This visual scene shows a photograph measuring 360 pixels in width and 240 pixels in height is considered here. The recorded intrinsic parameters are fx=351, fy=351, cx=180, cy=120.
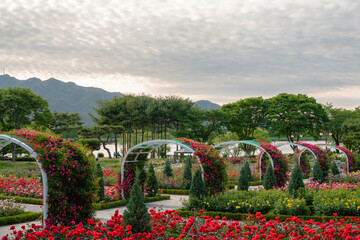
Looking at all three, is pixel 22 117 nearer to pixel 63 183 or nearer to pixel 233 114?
pixel 233 114

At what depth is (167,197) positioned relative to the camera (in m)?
15.6

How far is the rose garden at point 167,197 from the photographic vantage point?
6688mm

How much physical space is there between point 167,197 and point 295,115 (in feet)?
104

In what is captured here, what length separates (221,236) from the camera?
692cm

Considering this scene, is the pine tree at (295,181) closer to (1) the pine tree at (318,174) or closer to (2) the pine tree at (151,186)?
(2) the pine tree at (151,186)

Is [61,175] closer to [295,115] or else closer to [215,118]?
[295,115]

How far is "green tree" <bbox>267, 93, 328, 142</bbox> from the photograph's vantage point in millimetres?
43750

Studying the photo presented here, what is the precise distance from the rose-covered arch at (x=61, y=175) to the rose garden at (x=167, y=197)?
2 centimetres

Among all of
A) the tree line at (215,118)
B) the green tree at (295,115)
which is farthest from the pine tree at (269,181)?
the green tree at (295,115)

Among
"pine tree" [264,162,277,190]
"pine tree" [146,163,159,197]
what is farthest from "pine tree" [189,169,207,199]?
"pine tree" [264,162,277,190]

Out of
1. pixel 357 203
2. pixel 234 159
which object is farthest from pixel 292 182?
pixel 234 159

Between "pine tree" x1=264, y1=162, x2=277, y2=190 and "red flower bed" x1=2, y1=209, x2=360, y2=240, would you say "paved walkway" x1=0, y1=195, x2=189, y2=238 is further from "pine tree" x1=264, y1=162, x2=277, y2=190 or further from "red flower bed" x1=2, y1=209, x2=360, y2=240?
"pine tree" x1=264, y1=162, x2=277, y2=190

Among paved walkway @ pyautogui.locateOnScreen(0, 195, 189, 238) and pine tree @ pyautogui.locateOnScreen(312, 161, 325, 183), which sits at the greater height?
pine tree @ pyautogui.locateOnScreen(312, 161, 325, 183)

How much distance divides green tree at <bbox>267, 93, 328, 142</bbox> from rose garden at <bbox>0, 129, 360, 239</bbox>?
25.7m
